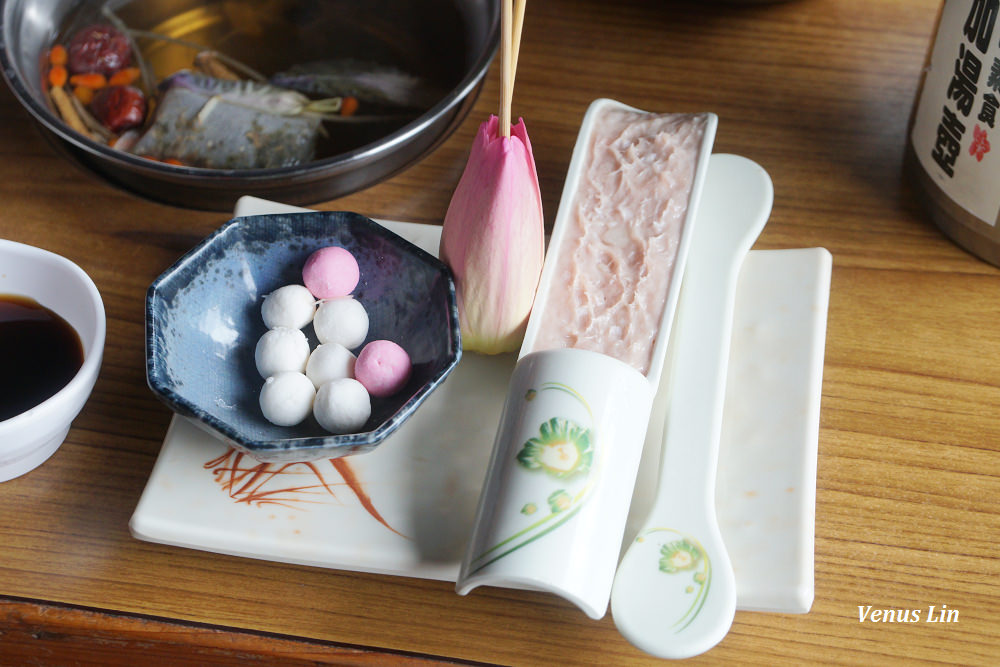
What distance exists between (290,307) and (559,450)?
23cm

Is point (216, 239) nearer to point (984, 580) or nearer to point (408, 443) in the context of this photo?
point (408, 443)

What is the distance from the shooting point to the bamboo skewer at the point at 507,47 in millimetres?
503

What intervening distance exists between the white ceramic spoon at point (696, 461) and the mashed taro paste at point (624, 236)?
0.15 feet

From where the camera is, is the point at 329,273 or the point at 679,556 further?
the point at 329,273

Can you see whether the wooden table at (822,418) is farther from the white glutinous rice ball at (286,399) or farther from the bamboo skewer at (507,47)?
the bamboo skewer at (507,47)

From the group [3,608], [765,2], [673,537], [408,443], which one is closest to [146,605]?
[3,608]

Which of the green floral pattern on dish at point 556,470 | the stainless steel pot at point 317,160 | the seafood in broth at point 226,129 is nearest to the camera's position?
the green floral pattern on dish at point 556,470

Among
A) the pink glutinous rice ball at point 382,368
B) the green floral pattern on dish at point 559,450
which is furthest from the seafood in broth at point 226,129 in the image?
the green floral pattern on dish at point 559,450

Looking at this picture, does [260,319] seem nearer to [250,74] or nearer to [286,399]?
[286,399]

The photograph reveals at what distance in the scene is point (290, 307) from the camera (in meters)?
0.61

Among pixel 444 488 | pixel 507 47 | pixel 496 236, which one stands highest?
pixel 507 47

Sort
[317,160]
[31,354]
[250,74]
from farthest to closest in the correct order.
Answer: [250,74] → [317,160] → [31,354]

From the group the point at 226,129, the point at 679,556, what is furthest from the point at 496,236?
the point at 226,129

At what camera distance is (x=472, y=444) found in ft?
1.97
